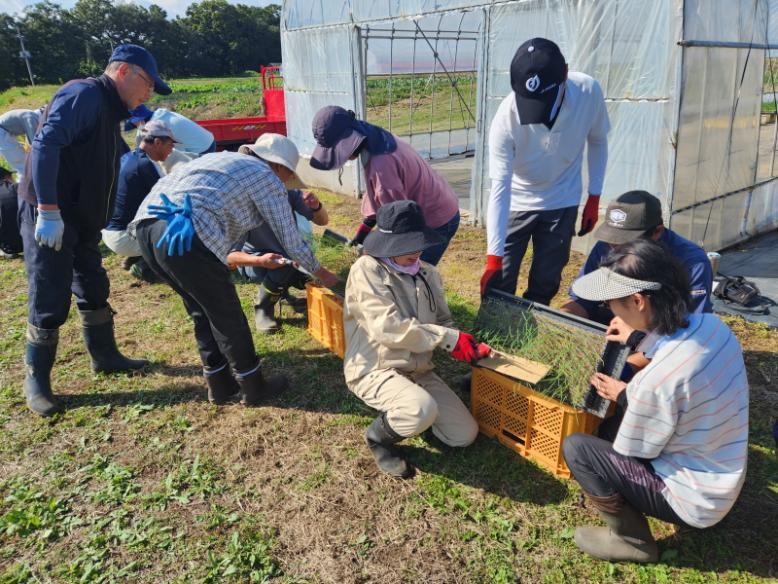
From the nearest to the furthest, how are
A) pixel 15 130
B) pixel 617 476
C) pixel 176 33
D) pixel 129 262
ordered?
pixel 617 476
pixel 15 130
pixel 129 262
pixel 176 33

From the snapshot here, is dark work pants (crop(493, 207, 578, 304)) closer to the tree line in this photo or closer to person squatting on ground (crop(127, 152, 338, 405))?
person squatting on ground (crop(127, 152, 338, 405))

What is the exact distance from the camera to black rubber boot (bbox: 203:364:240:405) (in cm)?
349

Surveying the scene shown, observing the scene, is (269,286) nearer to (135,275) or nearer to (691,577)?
(135,275)

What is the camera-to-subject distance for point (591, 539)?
7.67 ft

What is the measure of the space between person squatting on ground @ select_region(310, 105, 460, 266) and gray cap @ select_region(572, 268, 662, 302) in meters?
0.99

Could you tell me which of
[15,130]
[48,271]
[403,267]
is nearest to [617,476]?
[403,267]

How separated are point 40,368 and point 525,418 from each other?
9.79 feet

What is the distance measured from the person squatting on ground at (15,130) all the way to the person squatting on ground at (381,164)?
3.90 m

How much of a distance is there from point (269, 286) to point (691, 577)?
3.28m

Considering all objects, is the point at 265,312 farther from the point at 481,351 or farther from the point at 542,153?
the point at 542,153

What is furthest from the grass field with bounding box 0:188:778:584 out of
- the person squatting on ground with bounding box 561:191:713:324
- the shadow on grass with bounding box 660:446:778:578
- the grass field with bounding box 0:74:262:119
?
the grass field with bounding box 0:74:262:119

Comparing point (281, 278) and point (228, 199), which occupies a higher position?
point (228, 199)

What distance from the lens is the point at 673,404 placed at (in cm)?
192

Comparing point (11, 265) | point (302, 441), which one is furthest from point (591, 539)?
point (11, 265)
